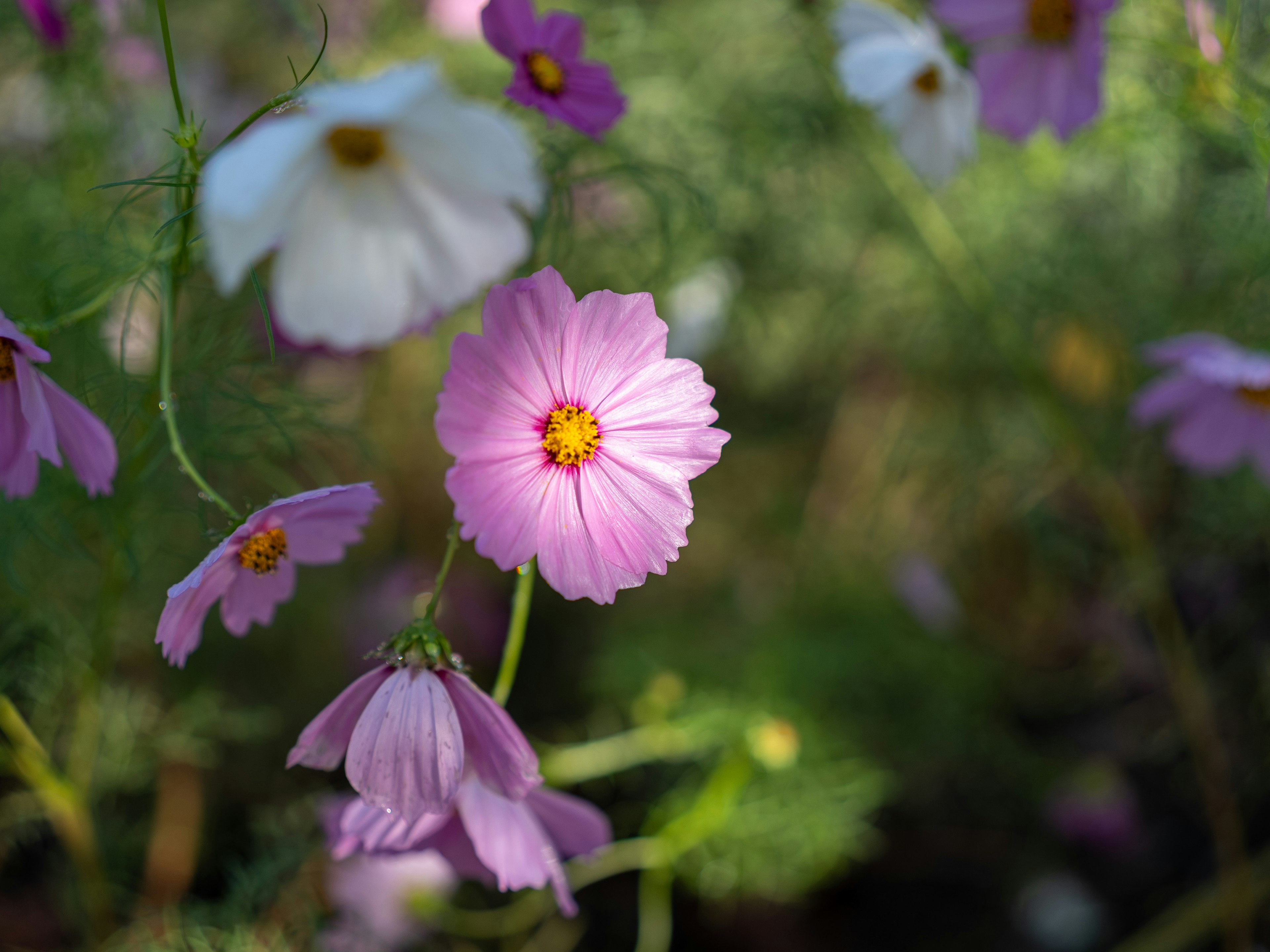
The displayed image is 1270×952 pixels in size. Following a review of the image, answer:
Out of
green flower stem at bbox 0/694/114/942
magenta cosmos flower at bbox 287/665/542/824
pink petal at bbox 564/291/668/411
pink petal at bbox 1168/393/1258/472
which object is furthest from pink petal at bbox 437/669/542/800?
pink petal at bbox 1168/393/1258/472

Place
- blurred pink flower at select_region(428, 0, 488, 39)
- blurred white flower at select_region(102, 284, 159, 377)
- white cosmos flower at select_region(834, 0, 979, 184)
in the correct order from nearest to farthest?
white cosmos flower at select_region(834, 0, 979, 184)
blurred white flower at select_region(102, 284, 159, 377)
blurred pink flower at select_region(428, 0, 488, 39)

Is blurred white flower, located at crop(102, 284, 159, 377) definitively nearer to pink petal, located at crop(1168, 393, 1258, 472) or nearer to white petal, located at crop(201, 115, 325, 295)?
white petal, located at crop(201, 115, 325, 295)

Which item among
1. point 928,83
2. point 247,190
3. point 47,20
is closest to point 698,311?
point 928,83

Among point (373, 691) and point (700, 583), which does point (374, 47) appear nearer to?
point (700, 583)

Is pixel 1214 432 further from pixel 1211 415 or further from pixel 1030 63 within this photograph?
pixel 1030 63

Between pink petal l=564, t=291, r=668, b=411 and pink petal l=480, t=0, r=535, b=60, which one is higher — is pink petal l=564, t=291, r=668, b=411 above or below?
below
